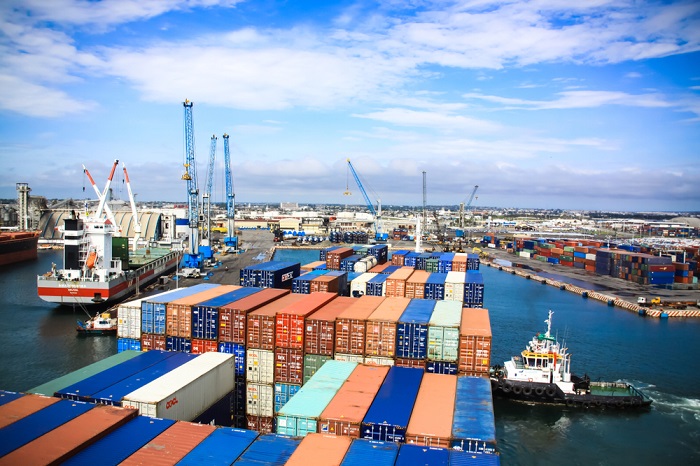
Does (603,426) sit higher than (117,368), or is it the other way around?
(117,368)

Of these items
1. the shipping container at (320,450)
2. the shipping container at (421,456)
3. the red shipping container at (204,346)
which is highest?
the shipping container at (320,450)

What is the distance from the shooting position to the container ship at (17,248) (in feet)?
214

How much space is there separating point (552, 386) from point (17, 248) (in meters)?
73.0

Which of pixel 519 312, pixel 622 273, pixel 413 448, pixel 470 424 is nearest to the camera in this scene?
pixel 413 448

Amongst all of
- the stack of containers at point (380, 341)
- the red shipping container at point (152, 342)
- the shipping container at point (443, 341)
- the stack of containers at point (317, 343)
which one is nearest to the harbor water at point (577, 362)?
the shipping container at point (443, 341)

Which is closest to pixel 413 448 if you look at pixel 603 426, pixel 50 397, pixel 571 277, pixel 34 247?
pixel 50 397

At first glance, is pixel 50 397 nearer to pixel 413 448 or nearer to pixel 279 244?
pixel 413 448

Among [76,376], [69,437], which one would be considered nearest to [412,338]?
[76,376]

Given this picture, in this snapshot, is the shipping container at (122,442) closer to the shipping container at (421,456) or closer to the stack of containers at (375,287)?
the shipping container at (421,456)

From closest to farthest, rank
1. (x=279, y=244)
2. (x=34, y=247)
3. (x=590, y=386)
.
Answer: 1. (x=590, y=386)
2. (x=34, y=247)
3. (x=279, y=244)

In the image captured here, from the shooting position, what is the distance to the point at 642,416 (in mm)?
22359

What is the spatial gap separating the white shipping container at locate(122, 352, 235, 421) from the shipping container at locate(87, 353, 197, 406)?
0.82 feet

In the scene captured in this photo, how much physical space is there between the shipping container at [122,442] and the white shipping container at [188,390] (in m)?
0.99

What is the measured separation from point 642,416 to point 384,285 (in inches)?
578
